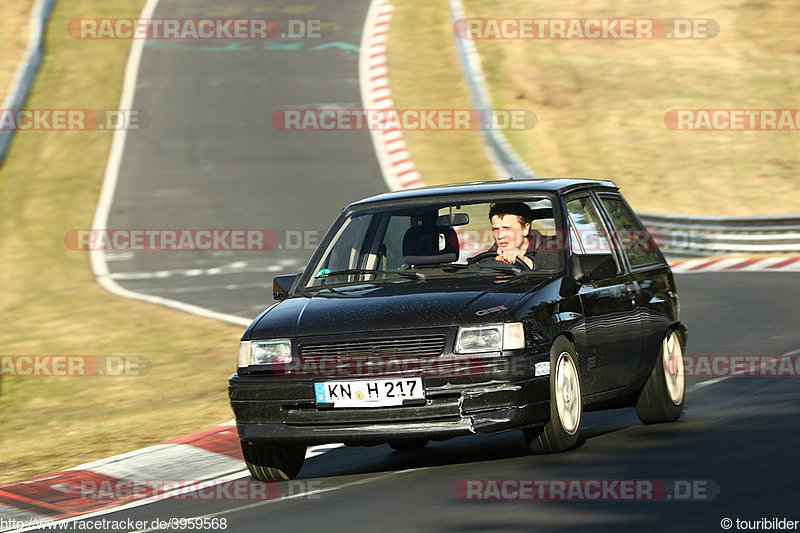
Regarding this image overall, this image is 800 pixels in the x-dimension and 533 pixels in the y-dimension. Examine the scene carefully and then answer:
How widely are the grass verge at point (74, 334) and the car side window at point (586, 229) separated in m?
3.87

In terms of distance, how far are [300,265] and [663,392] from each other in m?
11.8

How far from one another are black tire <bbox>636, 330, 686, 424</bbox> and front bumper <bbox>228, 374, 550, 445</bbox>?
1801mm

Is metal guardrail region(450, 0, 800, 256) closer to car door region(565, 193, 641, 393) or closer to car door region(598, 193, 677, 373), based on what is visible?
car door region(598, 193, 677, 373)

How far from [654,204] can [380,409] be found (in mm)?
18579

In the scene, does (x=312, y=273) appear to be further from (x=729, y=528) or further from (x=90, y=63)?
(x=90, y=63)

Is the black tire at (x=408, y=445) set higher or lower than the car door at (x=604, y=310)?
lower

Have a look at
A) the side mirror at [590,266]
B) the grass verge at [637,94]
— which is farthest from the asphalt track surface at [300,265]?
the grass verge at [637,94]

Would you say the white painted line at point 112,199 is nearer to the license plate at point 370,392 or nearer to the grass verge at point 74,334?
the grass verge at point 74,334

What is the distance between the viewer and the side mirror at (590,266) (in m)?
8.36

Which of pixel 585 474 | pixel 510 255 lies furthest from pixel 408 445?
pixel 585 474

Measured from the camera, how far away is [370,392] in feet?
24.9

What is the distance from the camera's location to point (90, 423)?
1223 centimetres

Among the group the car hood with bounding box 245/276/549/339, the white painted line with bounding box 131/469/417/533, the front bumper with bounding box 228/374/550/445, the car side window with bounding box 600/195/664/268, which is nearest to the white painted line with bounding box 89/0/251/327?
the car side window with bounding box 600/195/664/268

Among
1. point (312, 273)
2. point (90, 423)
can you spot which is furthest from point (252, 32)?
point (312, 273)
